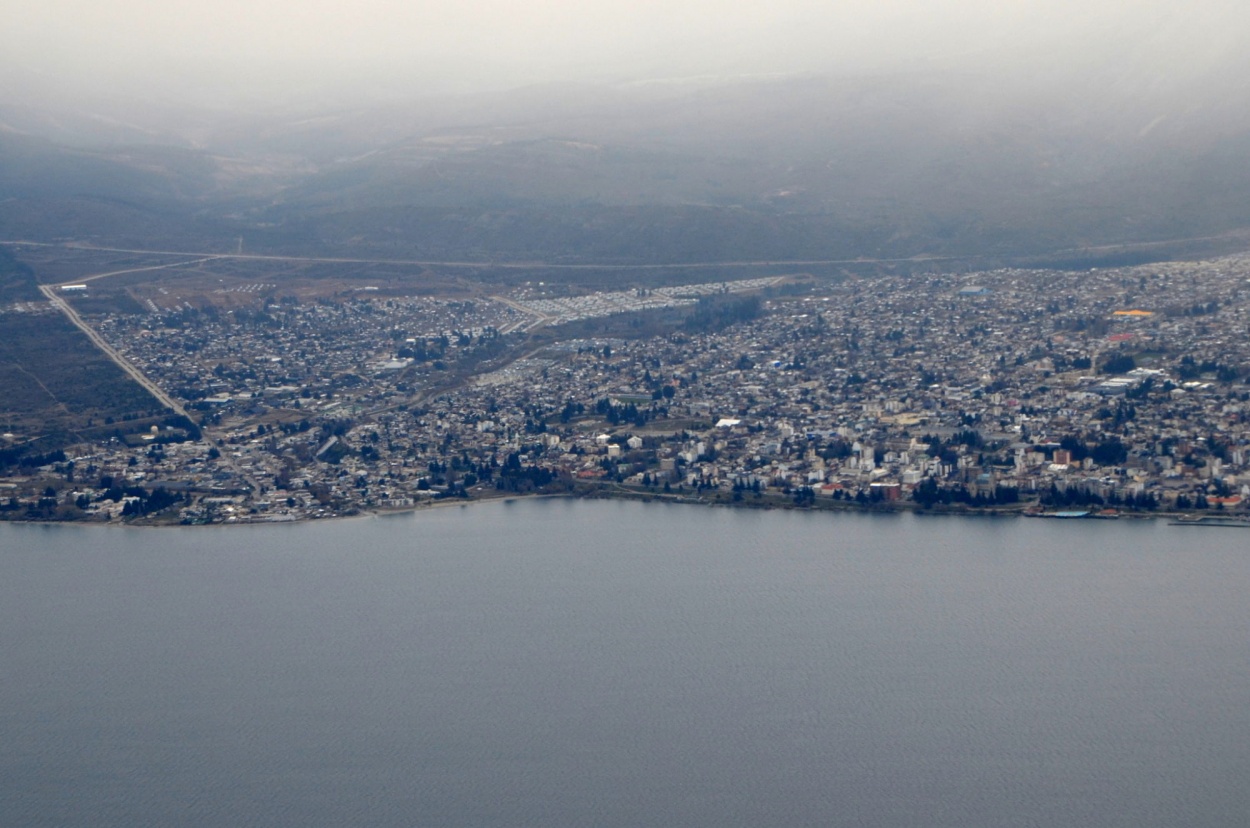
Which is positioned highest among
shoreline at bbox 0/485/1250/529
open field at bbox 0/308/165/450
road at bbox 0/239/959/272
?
road at bbox 0/239/959/272

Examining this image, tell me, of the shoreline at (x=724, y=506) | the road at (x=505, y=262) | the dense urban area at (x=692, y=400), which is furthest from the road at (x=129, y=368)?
the road at (x=505, y=262)

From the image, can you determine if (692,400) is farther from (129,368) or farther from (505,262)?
(505,262)

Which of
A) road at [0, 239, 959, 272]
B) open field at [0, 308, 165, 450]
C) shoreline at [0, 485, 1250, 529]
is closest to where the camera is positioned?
shoreline at [0, 485, 1250, 529]

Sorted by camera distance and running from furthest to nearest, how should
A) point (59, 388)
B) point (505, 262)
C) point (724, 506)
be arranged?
point (505, 262) < point (59, 388) < point (724, 506)

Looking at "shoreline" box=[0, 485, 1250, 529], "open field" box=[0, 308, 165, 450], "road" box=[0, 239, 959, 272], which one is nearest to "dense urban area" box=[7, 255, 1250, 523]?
"shoreline" box=[0, 485, 1250, 529]

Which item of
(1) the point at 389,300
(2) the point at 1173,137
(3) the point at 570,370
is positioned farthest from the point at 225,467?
(2) the point at 1173,137

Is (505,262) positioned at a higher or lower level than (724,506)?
higher

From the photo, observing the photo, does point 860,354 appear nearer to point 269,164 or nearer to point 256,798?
A: point 256,798

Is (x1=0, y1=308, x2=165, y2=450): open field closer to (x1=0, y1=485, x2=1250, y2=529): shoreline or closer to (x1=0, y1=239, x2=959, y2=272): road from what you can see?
(x1=0, y1=485, x2=1250, y2=529): shoreline

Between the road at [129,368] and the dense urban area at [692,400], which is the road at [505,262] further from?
the road at [129,368]

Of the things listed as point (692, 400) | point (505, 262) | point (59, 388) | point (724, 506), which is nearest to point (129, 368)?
point (59, 388)
